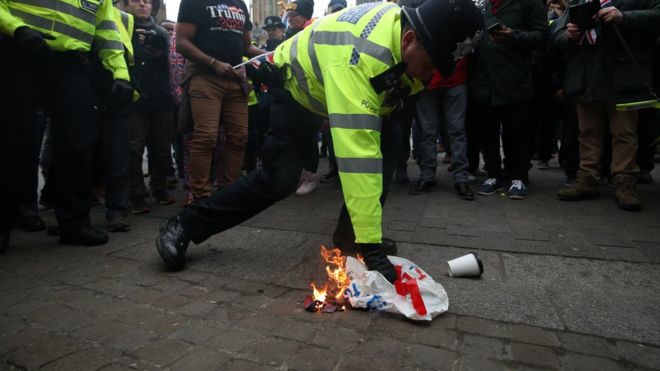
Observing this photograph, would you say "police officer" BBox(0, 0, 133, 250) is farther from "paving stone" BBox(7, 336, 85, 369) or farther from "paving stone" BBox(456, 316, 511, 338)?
"paving stone" BBox(456, 316, 511, 338)

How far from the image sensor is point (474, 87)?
443cm

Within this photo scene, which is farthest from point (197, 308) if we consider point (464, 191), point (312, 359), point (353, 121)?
point (464, 191)

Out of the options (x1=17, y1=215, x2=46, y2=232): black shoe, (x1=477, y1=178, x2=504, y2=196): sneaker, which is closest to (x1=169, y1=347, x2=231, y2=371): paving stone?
(x1=17, y1=215, x2=46, y2=232): black shoe

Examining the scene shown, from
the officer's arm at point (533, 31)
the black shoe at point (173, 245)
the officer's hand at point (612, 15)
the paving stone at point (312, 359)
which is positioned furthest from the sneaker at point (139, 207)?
the officer's hand at point (612, 15)

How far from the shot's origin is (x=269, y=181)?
95.6 inches

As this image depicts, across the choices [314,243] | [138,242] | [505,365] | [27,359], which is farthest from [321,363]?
[138,242]

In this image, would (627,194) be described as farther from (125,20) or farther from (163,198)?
(125,20)

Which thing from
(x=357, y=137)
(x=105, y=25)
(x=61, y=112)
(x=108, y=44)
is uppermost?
(x=105, y=25)

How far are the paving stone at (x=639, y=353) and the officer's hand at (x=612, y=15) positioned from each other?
283 centimetres

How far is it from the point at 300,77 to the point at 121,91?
1.57m

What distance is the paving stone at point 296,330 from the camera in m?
1.70

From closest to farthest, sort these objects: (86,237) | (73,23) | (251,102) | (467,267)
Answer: (467,267)
(73,23)
(86,237)
(251,102)

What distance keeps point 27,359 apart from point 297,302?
1.07 metres

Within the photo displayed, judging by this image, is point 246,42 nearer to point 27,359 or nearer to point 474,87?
point 474,87
